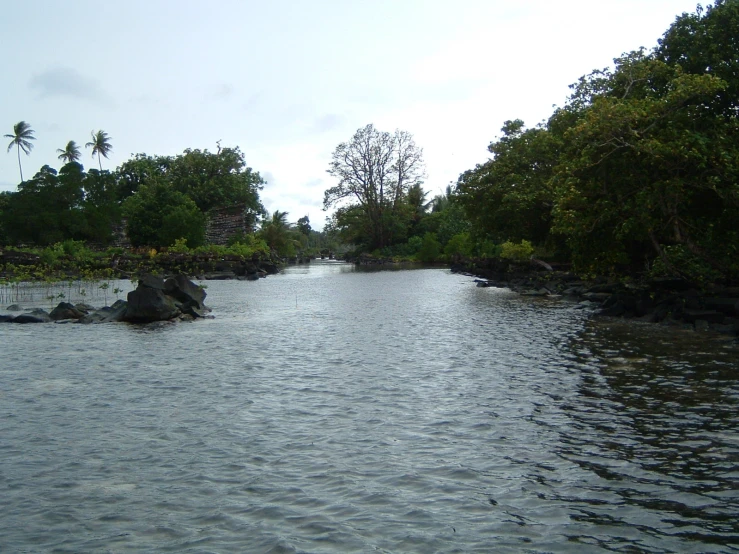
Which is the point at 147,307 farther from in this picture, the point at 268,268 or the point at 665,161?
the point at 268,268

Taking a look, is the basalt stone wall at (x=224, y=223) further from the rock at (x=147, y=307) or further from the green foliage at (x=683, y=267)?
the green foliage at (x=683, y=267)

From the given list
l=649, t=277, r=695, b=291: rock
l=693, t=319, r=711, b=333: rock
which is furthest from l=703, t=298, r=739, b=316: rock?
l=649, t=277, r=695, b=291: rock

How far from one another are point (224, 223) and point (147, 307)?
60530 millimetres

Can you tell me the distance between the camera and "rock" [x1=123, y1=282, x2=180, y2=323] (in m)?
23.0

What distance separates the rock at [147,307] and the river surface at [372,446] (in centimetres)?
462

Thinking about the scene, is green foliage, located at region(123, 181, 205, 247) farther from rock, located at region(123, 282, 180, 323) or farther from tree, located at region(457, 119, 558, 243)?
rock, located at region(123, 282, 180, 323)

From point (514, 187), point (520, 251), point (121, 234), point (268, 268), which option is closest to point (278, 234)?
point (121, 234)

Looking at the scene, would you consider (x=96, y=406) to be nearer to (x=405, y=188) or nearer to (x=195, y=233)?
(x=195, y=233)

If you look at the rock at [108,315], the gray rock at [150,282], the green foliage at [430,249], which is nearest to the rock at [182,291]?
the gray rock at [150,282]

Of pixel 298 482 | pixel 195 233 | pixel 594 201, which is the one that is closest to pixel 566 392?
pixel 298 482

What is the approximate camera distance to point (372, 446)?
9.05 meters

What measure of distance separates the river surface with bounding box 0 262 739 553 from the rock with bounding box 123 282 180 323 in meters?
4.62

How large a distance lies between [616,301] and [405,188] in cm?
6831

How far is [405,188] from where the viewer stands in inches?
3605
